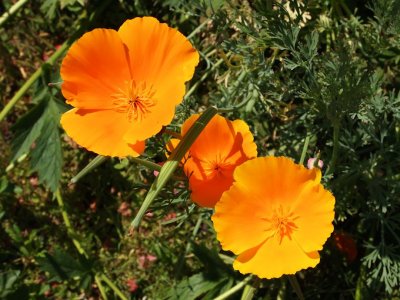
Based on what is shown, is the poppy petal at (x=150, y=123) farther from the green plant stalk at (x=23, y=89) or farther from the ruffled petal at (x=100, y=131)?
the green plant stalk at (x=23, y=89)

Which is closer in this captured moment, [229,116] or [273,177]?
[273,177]

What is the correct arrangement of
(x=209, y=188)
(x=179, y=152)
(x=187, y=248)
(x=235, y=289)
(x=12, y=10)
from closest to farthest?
(x=179, y=152) < (x=209, y=188) < (x=235, y=289) < (x=187, y=248) < (x=12, y=10)

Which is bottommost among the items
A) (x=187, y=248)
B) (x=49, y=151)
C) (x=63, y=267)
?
(x=63, y=267)

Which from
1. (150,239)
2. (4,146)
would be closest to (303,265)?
(150,239)

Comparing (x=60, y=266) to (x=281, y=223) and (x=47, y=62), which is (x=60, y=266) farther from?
(x=281, y=223)

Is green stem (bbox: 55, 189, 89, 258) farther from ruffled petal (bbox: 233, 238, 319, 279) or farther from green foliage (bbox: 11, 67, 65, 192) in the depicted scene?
ruffled petal (bbox: 233, 238, 319, 279)

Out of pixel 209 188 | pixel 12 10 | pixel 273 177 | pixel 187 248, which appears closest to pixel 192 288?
pixel 187 248

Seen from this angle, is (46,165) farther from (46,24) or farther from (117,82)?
(117,82)

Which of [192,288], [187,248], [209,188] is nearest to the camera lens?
[209,188]
